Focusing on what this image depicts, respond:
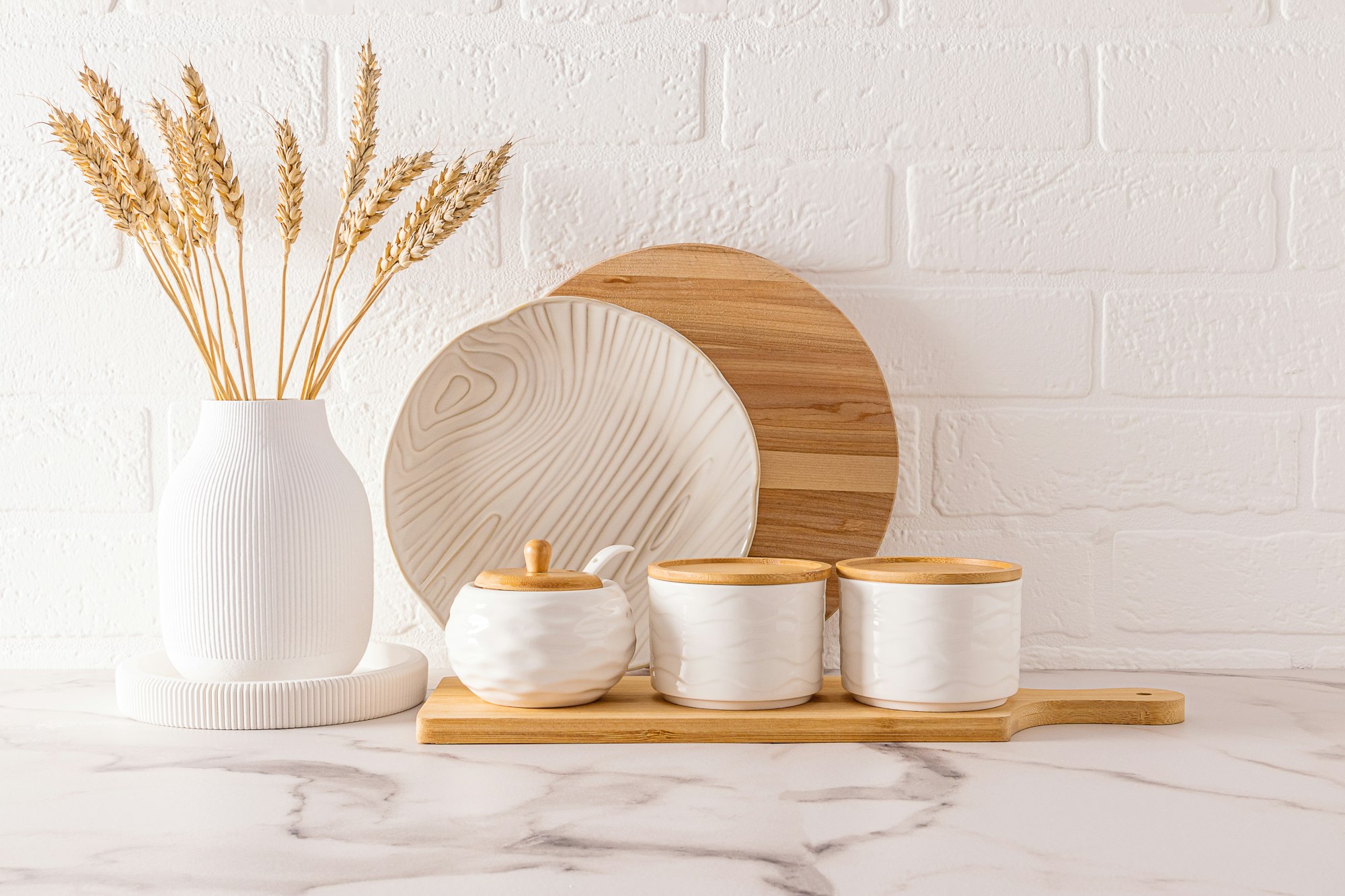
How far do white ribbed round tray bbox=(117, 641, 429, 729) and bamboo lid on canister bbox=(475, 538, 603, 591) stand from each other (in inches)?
5.5

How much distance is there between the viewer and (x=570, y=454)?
3.35ft

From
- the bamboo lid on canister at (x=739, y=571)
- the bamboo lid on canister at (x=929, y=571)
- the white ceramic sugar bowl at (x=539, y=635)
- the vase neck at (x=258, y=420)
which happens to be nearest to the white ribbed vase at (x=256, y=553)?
the vase neck at (x=258, y=420)

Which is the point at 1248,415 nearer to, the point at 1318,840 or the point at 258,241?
the point at 1318,840

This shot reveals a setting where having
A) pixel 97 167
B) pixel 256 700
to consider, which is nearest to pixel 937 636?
pixel 256 700

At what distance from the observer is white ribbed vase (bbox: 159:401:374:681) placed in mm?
855

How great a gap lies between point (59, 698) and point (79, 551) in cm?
16

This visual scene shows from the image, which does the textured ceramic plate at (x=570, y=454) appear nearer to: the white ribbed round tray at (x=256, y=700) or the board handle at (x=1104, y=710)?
the white ribbed round tray at (x=256, y=700)

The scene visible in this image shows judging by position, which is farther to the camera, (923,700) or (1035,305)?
(1035,305)

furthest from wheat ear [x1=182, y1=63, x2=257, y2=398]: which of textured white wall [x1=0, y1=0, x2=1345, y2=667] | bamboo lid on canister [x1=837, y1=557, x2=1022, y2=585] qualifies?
bamboo lid on canister [x1=837, y1=557, x2=1022, y2=585]

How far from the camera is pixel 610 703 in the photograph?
33.7 inches

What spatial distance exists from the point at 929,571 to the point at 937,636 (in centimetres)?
5

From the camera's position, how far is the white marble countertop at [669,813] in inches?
22.1

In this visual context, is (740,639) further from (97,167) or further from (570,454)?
(97,167)

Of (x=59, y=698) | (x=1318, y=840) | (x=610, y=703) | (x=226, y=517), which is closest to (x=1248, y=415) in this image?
(x=1318, y=840)
